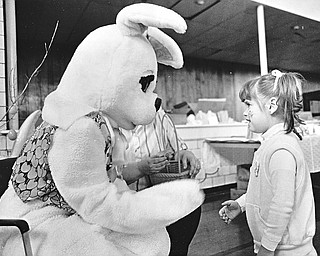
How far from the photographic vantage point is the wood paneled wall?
126cm

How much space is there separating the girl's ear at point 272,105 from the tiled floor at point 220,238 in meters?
0.62

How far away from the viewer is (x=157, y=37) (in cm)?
51

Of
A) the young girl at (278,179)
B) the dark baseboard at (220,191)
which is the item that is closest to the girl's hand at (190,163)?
Result: the young girl at (278,179)

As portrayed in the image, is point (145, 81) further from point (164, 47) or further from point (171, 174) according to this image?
A: point (171, 174)

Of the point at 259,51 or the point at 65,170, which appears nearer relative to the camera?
the point at 65,170

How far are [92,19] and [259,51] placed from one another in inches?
33.2

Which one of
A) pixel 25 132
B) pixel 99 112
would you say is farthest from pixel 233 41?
pixel 99 112

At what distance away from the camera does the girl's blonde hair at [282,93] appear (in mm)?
800

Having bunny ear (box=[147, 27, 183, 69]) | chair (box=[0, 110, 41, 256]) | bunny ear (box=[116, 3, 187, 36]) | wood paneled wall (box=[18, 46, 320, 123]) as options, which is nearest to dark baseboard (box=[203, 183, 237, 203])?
wood paneled wall (box=[18, 46, 320, 123])

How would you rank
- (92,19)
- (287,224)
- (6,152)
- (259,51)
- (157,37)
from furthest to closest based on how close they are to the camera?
(259,51), (92,19), (6,152), (287,224), (157,37)

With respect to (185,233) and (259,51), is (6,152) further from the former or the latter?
(259,51)

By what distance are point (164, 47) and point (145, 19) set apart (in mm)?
101

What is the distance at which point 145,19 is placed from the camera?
1.41 ft

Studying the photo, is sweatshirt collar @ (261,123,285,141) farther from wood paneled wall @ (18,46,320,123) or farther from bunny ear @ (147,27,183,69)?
wood paneled wall @ (18,46,320,123)
